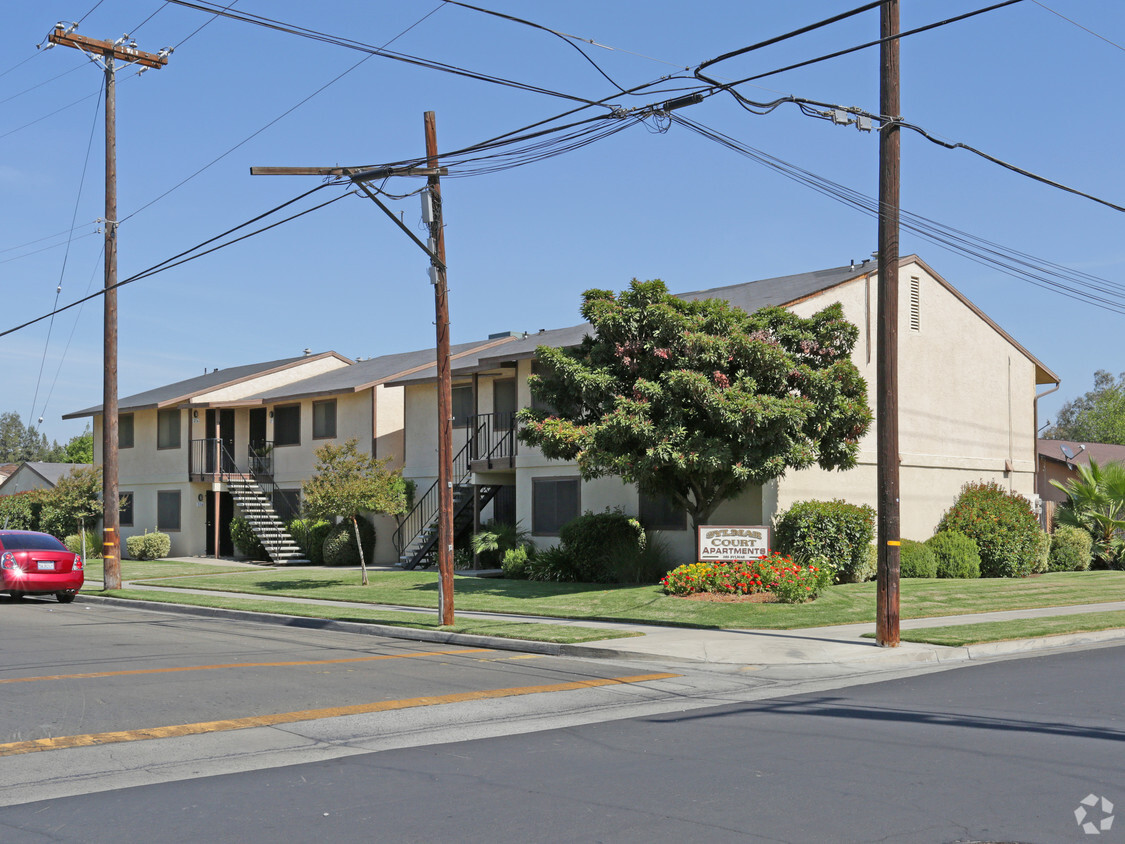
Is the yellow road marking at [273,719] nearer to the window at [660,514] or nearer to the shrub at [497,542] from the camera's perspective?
the window at [660,514]

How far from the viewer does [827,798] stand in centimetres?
671

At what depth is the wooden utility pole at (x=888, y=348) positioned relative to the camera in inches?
558

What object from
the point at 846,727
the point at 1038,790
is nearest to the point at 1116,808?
the point at 1038,790

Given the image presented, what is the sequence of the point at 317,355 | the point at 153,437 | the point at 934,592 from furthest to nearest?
the point at 317,355, the point at 153,437, the point at 934,592

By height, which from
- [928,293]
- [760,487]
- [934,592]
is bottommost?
[934,592]

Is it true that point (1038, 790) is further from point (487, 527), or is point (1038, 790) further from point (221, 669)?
point (487, 527)

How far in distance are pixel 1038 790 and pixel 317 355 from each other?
39.4 m

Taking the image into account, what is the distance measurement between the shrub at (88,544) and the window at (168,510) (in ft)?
7.08

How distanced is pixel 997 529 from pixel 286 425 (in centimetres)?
2311

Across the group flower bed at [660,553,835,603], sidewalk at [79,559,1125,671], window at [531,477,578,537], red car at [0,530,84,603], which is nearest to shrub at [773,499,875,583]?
flower bed at [660,553,835,603]

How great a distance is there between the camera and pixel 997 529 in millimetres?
27266

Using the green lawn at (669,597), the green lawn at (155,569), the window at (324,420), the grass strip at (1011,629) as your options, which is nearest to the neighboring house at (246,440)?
the window at (324,420)

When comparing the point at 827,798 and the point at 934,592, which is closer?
the point at 827,798

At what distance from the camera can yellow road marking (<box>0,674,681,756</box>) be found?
852 cm
